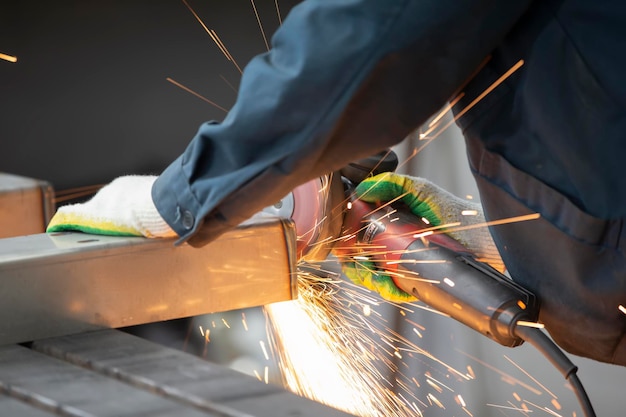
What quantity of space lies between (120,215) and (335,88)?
0.47 m

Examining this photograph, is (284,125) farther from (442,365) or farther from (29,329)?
(442,365)

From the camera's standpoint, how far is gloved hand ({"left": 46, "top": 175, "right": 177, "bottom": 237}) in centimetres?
123

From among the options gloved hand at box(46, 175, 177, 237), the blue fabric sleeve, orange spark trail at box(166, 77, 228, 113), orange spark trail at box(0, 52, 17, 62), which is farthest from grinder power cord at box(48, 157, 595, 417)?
orange spark trail at box(166, 77, 228, 113)

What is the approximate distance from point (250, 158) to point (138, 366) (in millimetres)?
308

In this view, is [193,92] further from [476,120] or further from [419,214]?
[476,120]

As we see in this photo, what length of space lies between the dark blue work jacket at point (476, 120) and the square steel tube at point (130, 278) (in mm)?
74

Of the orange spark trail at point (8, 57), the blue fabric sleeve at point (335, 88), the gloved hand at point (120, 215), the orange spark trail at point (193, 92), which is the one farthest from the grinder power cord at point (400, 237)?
the orange spark trail at point (193, 92)

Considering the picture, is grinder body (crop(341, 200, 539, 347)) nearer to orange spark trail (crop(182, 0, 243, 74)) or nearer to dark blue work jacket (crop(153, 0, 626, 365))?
dark blue work jacket (crop(153, 0, 626, 365))

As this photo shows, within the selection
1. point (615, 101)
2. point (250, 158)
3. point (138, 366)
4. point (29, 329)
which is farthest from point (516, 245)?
point (29, 329)

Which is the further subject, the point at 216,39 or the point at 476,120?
the point at 216,39

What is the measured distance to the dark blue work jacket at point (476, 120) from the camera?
946 millimetres

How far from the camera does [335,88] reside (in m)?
0.97

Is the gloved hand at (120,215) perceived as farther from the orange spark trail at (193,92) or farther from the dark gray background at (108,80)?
the orange spark trail at (193,92)

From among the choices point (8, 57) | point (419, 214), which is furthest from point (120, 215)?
point (8, 57)
